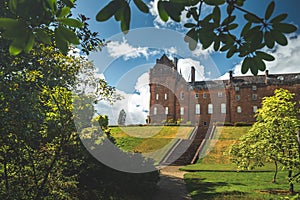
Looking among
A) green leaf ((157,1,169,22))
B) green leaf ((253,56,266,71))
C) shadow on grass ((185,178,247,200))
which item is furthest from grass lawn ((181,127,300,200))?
green leaf ((157,1,169,22))

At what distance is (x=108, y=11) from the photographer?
4.11ft

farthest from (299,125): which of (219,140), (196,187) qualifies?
(219,140)

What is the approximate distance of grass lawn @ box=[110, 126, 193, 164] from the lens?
102 feet

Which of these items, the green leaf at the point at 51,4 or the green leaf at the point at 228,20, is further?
the green leaf at the point at 228,20

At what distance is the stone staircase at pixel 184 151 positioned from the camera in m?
28.5

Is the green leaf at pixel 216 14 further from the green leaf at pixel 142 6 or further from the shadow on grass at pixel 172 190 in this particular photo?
the shadow on grass at pixel 172 190

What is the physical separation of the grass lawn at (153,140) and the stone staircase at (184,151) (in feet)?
2.10

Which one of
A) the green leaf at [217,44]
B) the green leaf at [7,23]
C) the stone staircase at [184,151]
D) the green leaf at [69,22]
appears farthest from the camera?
the stone staircase at [184,151]

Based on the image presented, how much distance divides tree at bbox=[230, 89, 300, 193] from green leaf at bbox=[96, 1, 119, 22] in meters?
13.4

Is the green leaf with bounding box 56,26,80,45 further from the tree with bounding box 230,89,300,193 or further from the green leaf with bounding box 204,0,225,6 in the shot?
the tree with bounding box 230,89,300,193

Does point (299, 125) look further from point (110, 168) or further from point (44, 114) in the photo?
point (44, 114)

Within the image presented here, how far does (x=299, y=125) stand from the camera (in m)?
13.1

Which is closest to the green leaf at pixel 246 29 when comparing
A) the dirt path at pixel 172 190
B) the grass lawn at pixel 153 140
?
the dirt path at pixel 172 190

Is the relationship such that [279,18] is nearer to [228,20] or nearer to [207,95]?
[228,20]
